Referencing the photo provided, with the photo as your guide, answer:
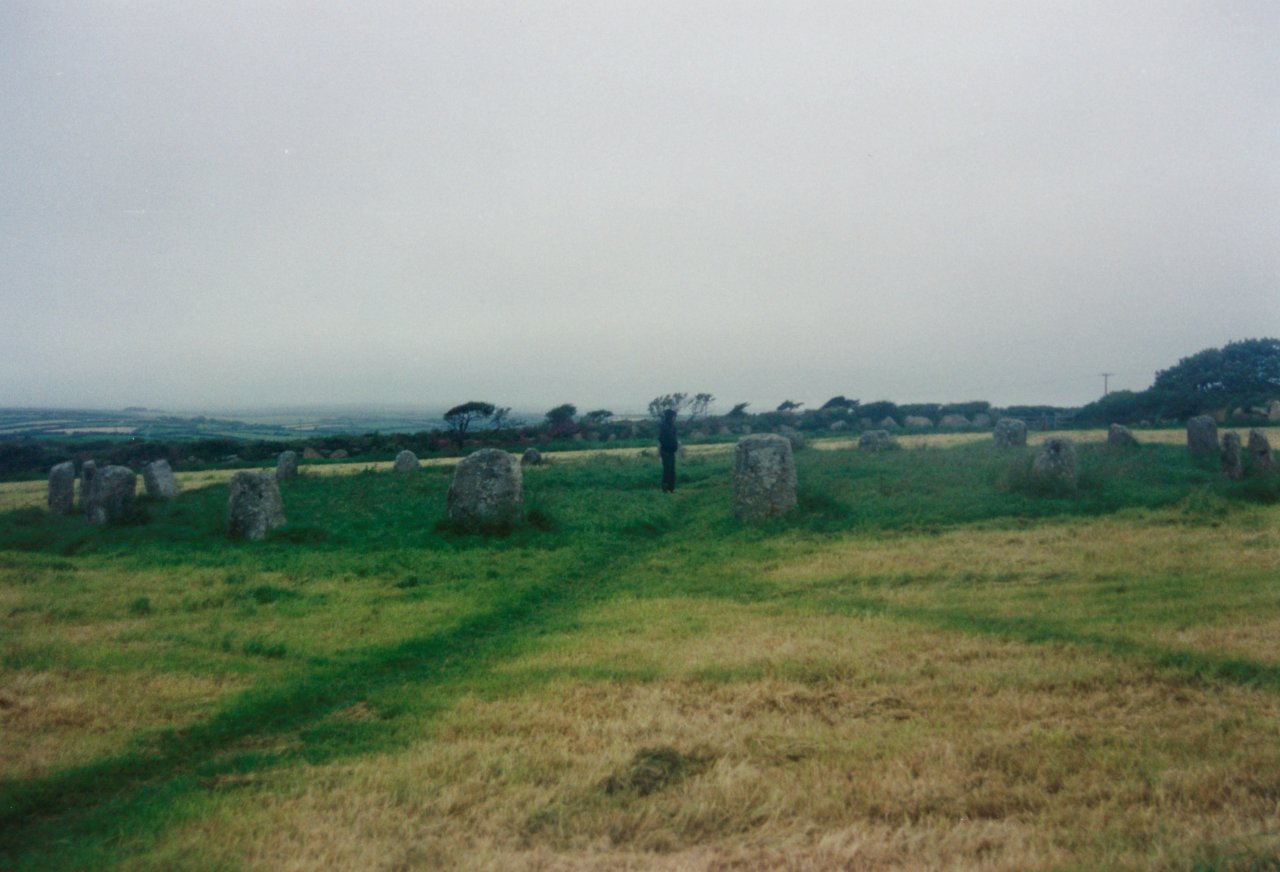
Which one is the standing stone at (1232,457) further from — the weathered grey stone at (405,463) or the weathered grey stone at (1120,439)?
the weathered grey stone at (405,463)

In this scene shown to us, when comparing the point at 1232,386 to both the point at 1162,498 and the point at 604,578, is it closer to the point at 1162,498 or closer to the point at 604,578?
the point at 1162,498

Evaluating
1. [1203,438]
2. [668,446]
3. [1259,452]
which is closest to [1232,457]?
[1259,452]

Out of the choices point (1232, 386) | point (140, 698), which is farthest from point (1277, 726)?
point (1232, 386)

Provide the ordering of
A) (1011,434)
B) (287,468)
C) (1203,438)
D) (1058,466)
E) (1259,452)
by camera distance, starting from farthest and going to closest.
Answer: (1011,434) → (287,468) → (1203,438) → (1259,452) → (1058,466)

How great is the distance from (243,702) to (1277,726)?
24.8 feet

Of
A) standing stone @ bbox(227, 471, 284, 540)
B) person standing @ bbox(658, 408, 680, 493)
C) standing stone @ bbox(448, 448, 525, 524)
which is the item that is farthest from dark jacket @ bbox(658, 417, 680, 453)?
standing stone @ bbox(227, 471, 284, 540)

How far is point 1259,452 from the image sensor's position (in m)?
18.4

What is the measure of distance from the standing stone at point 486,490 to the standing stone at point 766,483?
4.51 meters

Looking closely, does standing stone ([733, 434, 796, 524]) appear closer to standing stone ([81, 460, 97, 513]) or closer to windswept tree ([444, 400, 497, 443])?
standing stone ([81, 460, 97, 513])

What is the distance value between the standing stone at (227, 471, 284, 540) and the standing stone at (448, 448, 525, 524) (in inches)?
145

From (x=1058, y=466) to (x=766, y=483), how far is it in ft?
21.0

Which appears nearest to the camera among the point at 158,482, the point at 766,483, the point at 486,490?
the point at 486,490

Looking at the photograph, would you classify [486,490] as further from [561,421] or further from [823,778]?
[561,421]

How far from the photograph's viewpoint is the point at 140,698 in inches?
255
